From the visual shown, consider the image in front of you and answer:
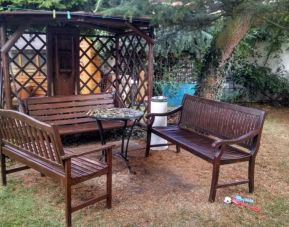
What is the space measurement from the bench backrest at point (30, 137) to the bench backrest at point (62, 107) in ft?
3.78

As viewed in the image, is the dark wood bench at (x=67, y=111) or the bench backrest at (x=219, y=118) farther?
the dark wood bench at (x=67, y=111)

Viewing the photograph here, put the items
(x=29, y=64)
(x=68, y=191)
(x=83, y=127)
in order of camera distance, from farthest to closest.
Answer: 1. (x=29, y=64)
2. (x=83, y=127)
3. (x=68, y=191)

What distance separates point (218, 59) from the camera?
545 centimetres

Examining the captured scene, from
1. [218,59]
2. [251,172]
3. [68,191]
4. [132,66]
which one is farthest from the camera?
[132,66]

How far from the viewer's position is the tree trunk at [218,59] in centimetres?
484

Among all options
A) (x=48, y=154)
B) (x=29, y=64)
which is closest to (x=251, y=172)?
(x=48, y=154)

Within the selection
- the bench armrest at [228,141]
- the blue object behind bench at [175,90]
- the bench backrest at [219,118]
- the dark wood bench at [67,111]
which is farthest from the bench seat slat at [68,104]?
the blue object behind bench at [175,90]

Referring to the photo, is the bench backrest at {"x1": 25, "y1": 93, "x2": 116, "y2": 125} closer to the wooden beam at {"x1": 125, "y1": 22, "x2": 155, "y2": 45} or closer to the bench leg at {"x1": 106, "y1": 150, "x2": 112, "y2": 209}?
the wooden beam at {"x1": 125, "y1": 22, "x2": 155, "y2": 45}

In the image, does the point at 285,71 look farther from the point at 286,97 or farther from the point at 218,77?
the point at 218,77

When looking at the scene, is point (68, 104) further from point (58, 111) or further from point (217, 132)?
point (217, 132)

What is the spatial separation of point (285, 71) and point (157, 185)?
6.80 m

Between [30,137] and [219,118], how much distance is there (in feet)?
6.99

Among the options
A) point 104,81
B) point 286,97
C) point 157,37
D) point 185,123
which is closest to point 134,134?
point 185,123

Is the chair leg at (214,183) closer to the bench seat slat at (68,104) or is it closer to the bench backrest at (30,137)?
the bench backrest at (30,137)
